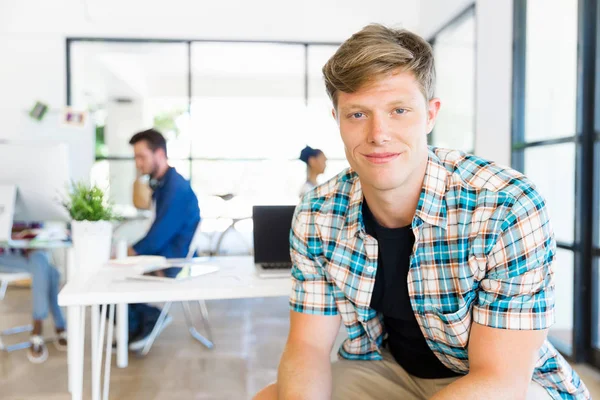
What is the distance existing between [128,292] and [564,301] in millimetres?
2911

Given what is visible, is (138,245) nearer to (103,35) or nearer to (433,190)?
(433,190)

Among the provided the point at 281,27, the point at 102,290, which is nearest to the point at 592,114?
the point at 102,290

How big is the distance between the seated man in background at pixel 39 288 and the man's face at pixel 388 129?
2.65 metres

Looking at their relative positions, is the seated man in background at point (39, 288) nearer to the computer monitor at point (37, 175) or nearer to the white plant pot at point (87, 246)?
the computer monitor at point (37, 175)

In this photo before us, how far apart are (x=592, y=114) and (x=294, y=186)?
4.10 meters

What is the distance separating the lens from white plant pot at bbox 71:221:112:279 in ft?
7.09

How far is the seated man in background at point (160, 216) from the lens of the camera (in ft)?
10.6

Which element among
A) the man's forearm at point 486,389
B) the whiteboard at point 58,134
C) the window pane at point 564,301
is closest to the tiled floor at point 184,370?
the window pane at point 564,301

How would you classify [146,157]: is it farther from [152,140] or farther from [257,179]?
[257,179]

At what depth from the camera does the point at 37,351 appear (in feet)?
10.4

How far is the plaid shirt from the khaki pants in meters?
0.04

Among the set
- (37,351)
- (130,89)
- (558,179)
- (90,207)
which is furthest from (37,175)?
(130,89)

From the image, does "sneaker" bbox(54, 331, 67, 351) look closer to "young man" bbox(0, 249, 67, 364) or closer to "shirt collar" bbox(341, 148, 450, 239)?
"young man" bbox(0, 249, 67, 364)

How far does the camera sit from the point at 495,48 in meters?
4.07
